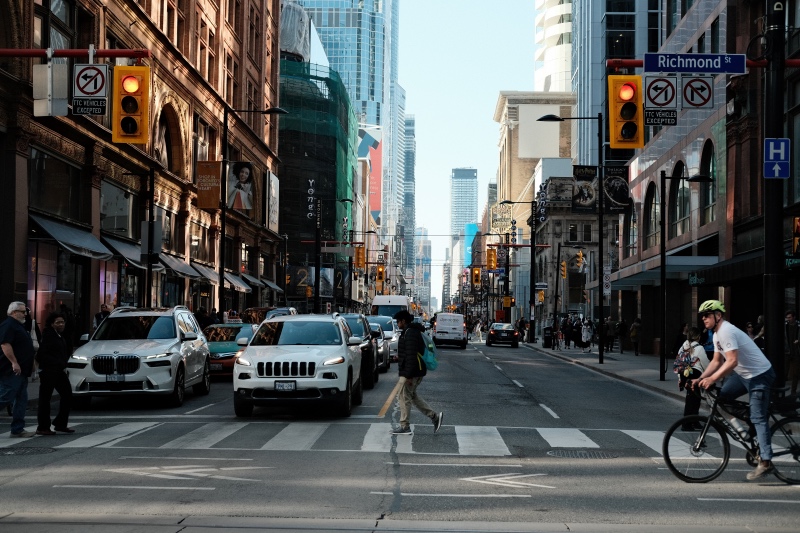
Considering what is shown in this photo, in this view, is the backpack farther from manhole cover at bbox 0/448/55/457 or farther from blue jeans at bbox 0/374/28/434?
blue jeans at bbox 0/374/28/434

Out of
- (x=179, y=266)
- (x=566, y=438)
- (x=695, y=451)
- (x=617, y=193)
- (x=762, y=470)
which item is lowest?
(x=566, y=438)

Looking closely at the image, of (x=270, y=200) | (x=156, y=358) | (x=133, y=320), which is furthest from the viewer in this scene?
(x=270, y=200)

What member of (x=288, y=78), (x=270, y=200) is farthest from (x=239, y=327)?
(x=288, y=78)

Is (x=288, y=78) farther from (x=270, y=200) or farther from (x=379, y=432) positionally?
(x=379, y=432)

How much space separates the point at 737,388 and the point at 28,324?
20961 millimetres

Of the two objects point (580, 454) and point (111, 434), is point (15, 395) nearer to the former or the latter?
point (111, 434)

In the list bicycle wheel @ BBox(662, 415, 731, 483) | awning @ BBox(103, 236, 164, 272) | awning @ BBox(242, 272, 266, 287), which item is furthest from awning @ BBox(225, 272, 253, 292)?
bicycle wheel @ BBox(662, 415, 731, 483)

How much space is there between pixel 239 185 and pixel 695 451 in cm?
3536

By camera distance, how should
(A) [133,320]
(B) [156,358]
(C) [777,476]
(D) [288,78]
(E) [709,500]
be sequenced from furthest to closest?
(D) [288,78] < (A) [133,320] < (B) [156,358] < (C) [777,476] < (E) [709,500]

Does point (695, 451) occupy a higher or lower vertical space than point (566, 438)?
higher

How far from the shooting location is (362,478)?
416 inches

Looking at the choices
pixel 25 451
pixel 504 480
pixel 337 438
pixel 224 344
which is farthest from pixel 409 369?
pixel 224 344

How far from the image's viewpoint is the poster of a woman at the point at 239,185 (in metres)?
43.0

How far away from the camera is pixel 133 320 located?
1975cm
